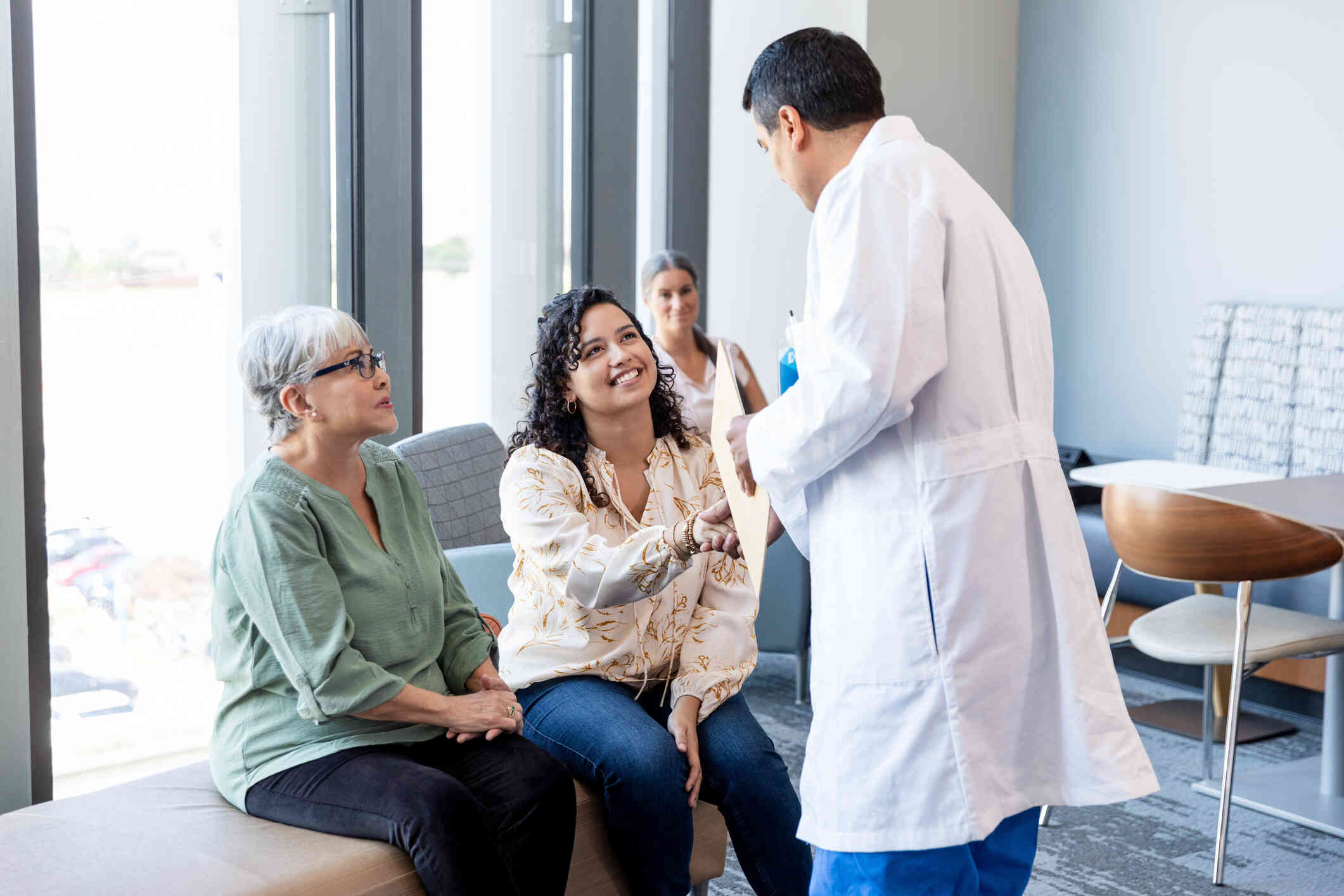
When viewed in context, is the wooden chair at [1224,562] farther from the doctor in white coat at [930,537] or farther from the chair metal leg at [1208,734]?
the doctor in white coat at [930,537]

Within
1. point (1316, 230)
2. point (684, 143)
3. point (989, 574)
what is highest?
point (684, 143)

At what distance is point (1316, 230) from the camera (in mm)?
3996

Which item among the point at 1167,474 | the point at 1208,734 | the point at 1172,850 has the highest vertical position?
the point at 1167,474

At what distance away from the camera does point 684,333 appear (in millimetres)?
3801

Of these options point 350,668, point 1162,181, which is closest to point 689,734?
point 350,668

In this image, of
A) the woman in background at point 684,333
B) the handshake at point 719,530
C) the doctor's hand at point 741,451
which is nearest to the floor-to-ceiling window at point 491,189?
the woman in background at point 684,333

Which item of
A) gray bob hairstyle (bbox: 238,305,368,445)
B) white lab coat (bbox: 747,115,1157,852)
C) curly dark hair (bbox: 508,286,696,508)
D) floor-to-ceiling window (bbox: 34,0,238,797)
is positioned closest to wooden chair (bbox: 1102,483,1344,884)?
curly dark hair (bbox: 508,286,696,508)

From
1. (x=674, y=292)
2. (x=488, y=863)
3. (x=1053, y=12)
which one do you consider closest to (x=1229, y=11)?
(x=1053, y=12)

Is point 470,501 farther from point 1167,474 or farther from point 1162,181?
point 1162,181

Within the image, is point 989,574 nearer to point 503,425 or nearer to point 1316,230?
point 503,425

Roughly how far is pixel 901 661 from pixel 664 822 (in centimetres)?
61

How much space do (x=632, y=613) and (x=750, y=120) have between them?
2765 mm

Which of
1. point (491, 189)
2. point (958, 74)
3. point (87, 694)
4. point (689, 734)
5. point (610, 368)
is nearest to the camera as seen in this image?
point (689, 734)

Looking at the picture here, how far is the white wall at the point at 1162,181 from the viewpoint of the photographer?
401cm
